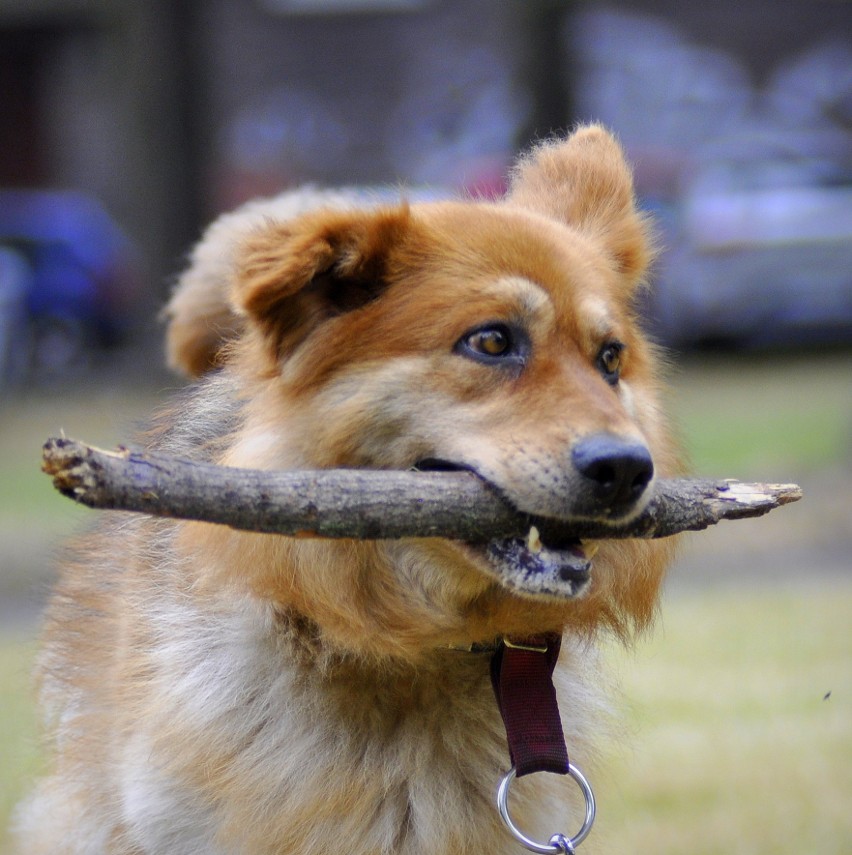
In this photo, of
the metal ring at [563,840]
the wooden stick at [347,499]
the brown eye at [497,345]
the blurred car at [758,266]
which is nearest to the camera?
the wooden stick at [347,499]

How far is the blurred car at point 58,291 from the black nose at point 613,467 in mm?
15572

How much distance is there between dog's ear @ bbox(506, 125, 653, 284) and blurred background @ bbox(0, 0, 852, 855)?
1.36 feet

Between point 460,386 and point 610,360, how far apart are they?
54 centimetres

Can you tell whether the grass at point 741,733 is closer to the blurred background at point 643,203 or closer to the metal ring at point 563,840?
the blurred background at point 643,203

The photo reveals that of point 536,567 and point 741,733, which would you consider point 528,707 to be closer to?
point 536,567

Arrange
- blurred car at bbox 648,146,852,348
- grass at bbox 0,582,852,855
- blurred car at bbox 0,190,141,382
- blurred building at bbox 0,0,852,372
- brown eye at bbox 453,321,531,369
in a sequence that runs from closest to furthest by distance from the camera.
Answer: brown eye at bbox 453,321,531,369 < grass at bbox 0,582,852,855 < blurred car at bbox 0,190,141,382 < blurred car at bbox 648,146,852,348 < blurred building at bbox 0,0,852,372

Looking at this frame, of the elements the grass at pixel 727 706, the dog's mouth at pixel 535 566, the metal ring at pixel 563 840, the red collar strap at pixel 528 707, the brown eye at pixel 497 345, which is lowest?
the grass at pixel 727 706

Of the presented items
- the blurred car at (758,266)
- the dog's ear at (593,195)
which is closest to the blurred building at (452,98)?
the blurred car at (758,266)

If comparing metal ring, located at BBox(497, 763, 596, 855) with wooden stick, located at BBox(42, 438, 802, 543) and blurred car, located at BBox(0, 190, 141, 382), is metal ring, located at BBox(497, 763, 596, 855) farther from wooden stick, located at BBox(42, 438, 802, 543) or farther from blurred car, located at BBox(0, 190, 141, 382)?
blurred car, located at BBox(0, 190, 141, 382)

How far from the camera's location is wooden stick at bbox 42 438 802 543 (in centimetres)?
233

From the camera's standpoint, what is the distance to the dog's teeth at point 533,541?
2.74 m

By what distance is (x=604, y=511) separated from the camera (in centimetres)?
271

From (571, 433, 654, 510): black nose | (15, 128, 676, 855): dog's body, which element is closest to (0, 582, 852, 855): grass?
(15, 128, 676, 855): dog's body

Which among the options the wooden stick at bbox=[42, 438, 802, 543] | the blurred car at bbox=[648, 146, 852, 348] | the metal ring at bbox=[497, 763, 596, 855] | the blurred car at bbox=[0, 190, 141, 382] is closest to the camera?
the wooden stick at bbox=[42, 438, 802, 543]
